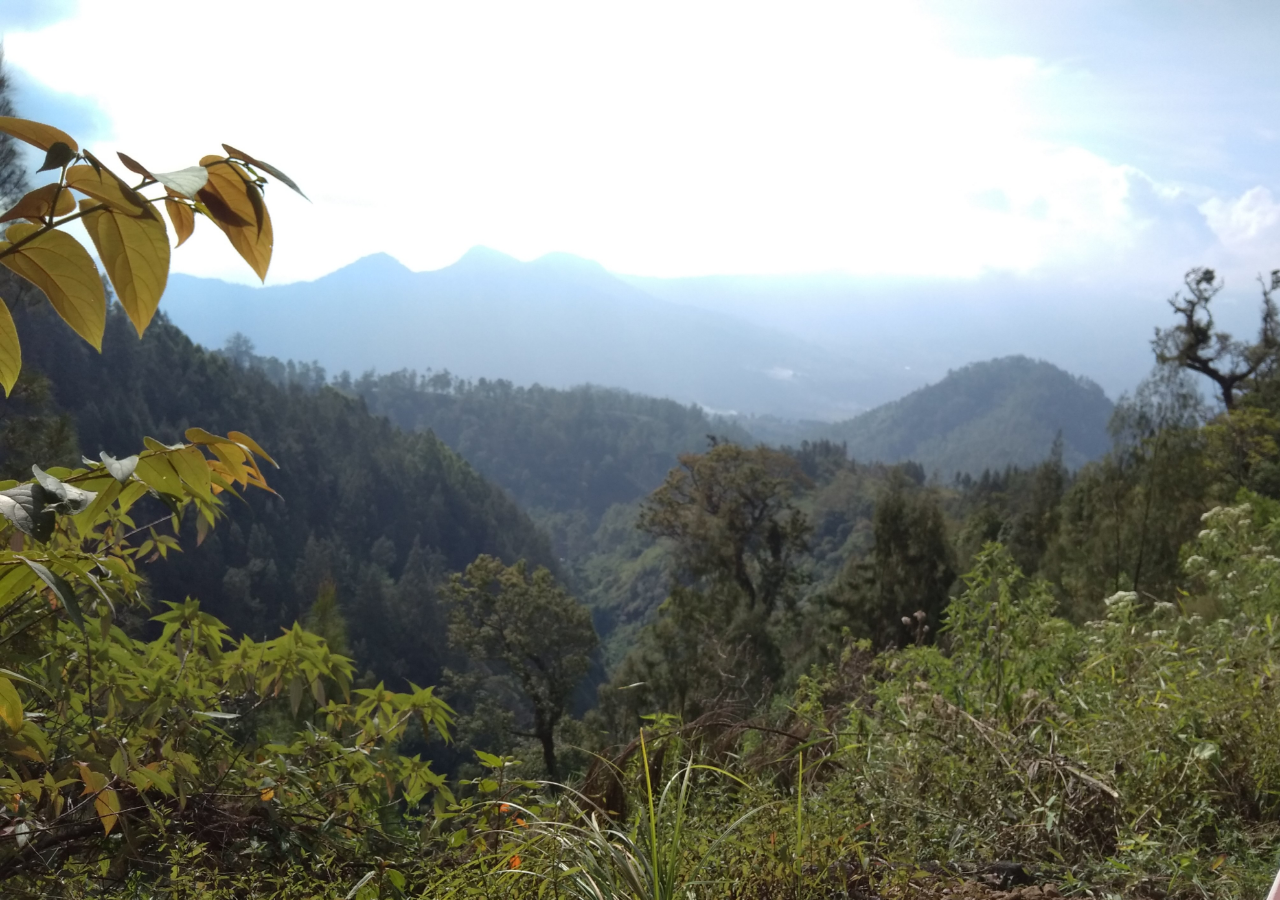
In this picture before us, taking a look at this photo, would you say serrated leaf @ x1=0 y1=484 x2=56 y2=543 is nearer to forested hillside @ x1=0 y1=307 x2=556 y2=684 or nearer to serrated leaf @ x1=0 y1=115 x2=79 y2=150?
serrated leaf @ x1=0 y1=115 x2=79 y2=150

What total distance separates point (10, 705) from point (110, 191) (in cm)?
43

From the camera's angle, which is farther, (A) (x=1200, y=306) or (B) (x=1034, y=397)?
(B) (x=1034, y=397)

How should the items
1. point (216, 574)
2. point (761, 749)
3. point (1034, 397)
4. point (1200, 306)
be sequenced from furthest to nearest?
point (1034, 397), point (216, 574), point (1200, 306), point (761, 749)

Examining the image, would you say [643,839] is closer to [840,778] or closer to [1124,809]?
[840,778]

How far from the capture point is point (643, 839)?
1223 mm

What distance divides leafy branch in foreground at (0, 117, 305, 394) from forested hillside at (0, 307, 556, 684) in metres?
30.4

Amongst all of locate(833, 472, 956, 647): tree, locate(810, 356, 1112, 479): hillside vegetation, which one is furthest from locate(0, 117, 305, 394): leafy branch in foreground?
locate(810, 356, 1112, 479): hillside vegetation

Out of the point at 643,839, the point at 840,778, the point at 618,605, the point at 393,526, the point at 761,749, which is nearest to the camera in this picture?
the point at 643,839

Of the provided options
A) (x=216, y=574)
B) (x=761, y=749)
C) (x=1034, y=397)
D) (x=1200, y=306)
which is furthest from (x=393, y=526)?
(x=1034, y=397)

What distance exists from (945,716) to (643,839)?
0.81 metres

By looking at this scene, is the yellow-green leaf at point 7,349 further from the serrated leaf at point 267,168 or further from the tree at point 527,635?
the tree at point 527,635

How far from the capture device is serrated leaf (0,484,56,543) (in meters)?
0.47

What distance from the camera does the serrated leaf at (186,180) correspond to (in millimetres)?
443

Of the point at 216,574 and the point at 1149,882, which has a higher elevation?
the point at 1149,882
